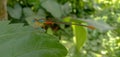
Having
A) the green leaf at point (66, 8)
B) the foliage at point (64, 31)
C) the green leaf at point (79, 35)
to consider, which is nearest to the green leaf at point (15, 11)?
the foliage at point (64, 31)

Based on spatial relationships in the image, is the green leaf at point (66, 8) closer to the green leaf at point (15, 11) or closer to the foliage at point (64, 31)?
the foliage at point (64, 31)

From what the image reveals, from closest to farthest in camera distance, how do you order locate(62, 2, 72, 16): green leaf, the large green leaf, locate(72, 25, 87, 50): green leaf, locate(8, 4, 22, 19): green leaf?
the large green leaf → locate(72, 25, 87, 50): green leaf → locate(8, 4, 22, 19): green leaf → locate(62, 2, 72, 16): green leaf

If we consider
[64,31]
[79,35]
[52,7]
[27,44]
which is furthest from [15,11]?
[27,44]

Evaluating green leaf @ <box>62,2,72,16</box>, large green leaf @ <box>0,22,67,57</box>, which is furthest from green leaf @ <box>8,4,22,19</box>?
large green leaf @ <box>0,22,67,57</box>

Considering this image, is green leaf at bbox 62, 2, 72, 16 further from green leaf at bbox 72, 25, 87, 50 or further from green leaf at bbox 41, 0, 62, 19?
green leaf at bbox 72, 25, 87, 50

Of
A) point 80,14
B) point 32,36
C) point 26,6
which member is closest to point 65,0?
point 80,14

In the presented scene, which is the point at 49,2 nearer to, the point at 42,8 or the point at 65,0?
the point at 42,8
